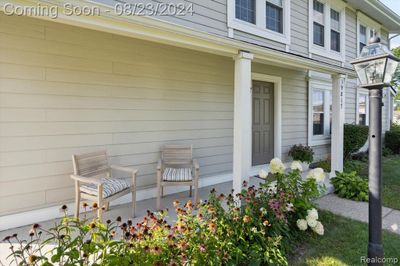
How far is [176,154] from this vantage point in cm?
448

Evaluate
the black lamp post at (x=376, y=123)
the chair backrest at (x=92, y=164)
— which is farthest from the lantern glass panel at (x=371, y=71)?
the chair backrest at (x=92, y=164)

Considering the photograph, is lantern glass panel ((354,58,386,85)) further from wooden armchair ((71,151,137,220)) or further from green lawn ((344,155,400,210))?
green lawn ((344,155,400,210))

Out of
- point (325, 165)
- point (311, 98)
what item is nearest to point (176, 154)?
point (325, 165)

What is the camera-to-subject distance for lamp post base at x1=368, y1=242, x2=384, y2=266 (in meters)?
2.18

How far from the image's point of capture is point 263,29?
5695 millimetres

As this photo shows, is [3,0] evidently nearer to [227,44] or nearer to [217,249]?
[227,44]

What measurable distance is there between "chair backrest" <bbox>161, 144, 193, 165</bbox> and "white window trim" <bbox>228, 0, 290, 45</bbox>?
2.47m

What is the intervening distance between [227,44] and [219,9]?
1.83 m

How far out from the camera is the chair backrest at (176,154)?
4.45 metres

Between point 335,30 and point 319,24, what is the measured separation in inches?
35.5

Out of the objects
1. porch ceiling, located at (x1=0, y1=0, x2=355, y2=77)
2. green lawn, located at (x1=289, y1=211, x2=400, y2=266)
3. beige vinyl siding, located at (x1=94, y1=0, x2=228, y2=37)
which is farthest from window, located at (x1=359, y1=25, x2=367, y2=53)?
green lawn, located at (x1=289, y1=211, x2=400, y2=266)

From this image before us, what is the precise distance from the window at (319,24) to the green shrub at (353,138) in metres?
2.53

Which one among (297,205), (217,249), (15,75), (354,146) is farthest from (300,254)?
(354,146)

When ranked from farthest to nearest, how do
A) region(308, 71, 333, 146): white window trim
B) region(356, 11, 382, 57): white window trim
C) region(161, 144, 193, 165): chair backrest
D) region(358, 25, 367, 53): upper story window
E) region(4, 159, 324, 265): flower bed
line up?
region(358, 25, 367, 53): upper story window, region(356, 11, 382, 57): white window trim, region(308, 71, 333, 146): white window trim, region(161, 144, 193, 165): chair backrest, region(4, 159, 324, 265): flower bed
